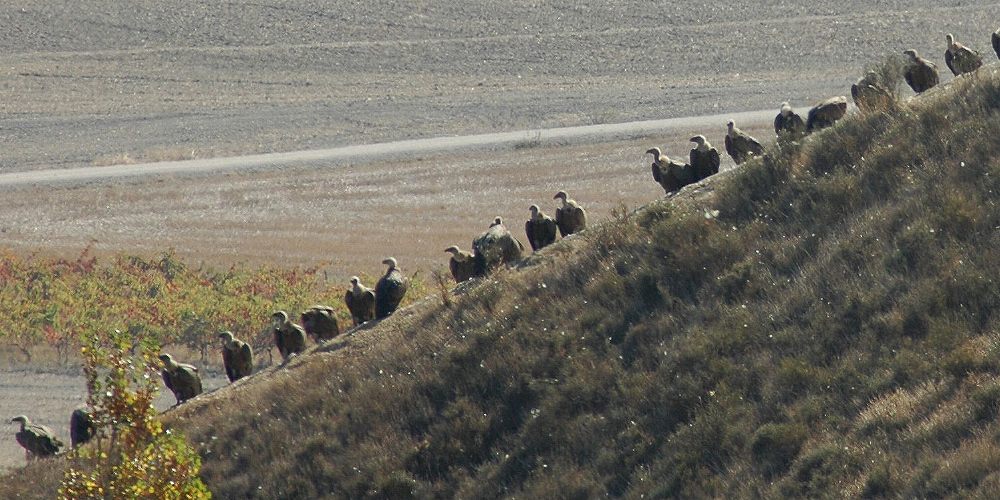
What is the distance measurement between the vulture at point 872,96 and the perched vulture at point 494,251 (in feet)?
15.9

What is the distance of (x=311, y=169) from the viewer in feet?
142

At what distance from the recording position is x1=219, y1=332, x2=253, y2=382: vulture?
22.0 metres

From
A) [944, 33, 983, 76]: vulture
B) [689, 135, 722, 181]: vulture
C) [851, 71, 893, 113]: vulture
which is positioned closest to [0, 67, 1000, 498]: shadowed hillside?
[851, 71, 893, 113]: vulture

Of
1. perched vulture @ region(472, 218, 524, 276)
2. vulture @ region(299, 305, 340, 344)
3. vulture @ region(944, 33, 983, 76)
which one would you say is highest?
vulture @ region(944, 33, 983, 76)

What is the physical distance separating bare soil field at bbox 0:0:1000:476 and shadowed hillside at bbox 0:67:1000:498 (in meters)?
9.22

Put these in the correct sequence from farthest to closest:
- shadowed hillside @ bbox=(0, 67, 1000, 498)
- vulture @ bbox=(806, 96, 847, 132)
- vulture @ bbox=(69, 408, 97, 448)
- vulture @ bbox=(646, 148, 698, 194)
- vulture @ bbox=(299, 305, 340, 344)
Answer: vulture @ bbox=(646, 148, 698, 194) < vulture @ bbox=(806, 96, 847, 132) < vulture @ bbox=(299, 305, 340, 344) < vulture @ bbox=(69, 408, 97, 448) < shadowed hillside @ bbox=(0, 67, 1000, 498)

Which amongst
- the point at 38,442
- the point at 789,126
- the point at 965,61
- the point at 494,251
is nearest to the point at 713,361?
the point at 494,251

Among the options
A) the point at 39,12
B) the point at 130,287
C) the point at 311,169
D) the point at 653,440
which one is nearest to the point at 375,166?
the point at 311,169

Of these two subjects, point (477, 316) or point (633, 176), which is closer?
point (477, 316)

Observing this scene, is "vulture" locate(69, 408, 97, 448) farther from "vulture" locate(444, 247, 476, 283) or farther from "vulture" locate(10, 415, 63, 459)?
"vulture" locate(444, 247, 476, 283)

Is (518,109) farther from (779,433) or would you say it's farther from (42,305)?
(779,433)

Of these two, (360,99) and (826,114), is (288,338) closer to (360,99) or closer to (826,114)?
(826,114)

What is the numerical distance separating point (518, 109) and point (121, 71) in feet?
49.1

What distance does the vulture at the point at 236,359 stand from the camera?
866 inches
